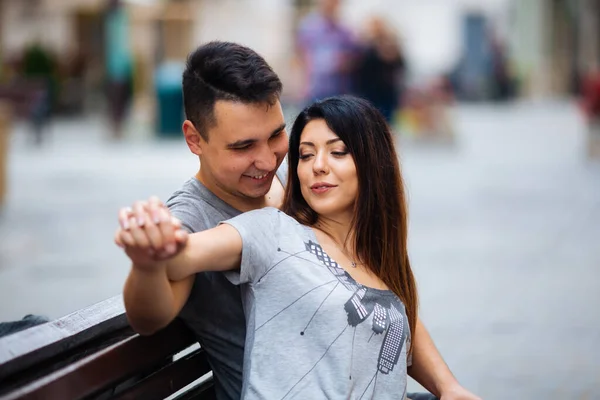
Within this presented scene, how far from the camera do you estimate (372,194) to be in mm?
2723

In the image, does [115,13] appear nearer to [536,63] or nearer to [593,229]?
[593,229]

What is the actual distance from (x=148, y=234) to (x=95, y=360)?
347 millimetres

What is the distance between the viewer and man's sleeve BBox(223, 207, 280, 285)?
7.72 feet

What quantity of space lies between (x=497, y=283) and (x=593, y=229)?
2.42 meters

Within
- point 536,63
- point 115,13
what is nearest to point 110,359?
point 115,13

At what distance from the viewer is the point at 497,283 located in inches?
285

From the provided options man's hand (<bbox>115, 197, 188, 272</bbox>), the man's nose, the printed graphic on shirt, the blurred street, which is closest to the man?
the man's nose

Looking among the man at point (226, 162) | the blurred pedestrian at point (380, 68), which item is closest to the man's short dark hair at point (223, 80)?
the man at point (226, 162)

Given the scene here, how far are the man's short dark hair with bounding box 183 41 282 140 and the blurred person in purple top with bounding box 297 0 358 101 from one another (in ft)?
34.3

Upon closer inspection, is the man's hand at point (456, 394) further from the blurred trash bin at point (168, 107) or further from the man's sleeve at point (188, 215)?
the blurred trash bin at point (168, 107)

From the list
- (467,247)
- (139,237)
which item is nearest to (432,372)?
(139,237)

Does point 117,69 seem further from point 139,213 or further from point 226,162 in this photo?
point 139,213

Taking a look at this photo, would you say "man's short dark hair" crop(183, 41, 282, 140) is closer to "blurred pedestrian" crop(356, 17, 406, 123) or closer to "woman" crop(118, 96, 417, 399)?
"woman" crop(118, 96, 417, 399)

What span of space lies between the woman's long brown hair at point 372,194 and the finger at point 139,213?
731mm
